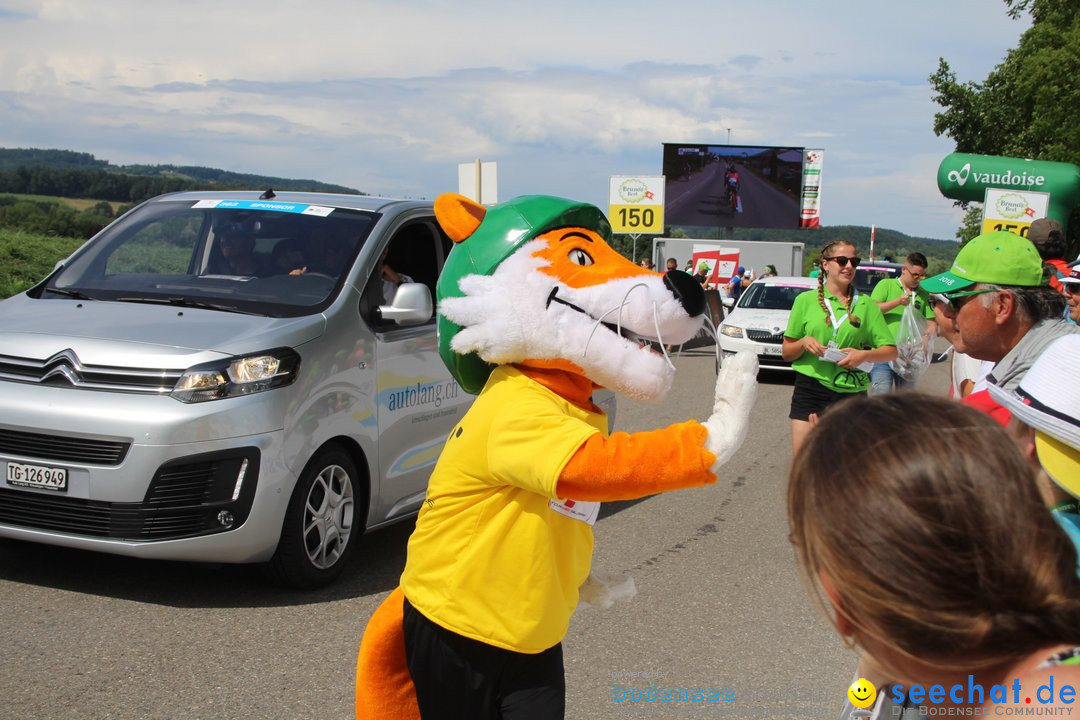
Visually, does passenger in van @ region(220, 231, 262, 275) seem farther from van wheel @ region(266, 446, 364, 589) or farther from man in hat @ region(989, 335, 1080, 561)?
man in hat @ region(989, 335, 1080, 561)

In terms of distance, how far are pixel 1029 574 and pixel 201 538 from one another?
4.22 metres

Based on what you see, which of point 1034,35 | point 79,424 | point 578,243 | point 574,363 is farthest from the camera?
point 1034,35

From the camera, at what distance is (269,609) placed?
504cm

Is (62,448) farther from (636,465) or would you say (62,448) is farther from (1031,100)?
(1031,100)

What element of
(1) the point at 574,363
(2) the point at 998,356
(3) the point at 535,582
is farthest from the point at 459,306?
(2) the point at 998,356

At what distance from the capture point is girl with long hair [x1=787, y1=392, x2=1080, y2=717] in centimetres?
120

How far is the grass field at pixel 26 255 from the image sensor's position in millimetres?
17891

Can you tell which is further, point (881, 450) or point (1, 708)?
point (1, 708)

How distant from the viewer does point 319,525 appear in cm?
527

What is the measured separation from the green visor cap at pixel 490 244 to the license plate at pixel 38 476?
2.74 meters

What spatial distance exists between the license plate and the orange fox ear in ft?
9.15

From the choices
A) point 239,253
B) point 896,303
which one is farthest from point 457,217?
point 896,303

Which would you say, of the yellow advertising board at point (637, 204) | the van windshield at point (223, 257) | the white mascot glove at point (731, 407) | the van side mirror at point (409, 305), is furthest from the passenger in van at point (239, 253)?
the yellow advertising board at point (637, 204)

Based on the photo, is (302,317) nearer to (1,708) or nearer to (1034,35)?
(1,708)
